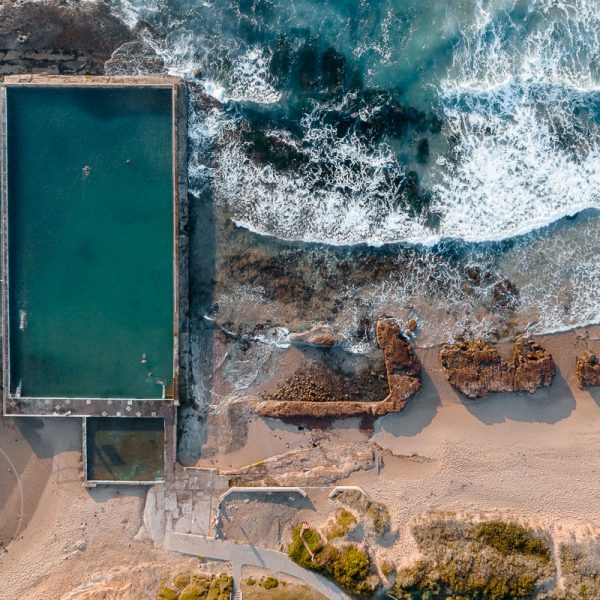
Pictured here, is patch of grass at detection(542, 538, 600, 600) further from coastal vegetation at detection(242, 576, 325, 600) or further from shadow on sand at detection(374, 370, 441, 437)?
coastal vegetation at detection(242, 576, 325, 600)

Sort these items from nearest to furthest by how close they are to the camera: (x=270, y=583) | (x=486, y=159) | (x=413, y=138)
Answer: (x=270, y=583)
(x=486, y=159)
(x=413, y=138)

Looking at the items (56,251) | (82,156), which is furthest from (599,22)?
(56,251)

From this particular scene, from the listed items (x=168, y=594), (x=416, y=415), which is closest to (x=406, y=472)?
(x=416, y=415)

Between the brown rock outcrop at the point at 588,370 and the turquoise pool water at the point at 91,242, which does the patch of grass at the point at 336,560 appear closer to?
the turquoise pool water at the point at 91,242

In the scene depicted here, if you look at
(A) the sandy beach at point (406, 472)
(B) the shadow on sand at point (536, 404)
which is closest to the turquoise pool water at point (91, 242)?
(A) the sandy beach at point (406, 472)

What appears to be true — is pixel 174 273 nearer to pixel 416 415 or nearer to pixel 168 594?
pixel 416 415
